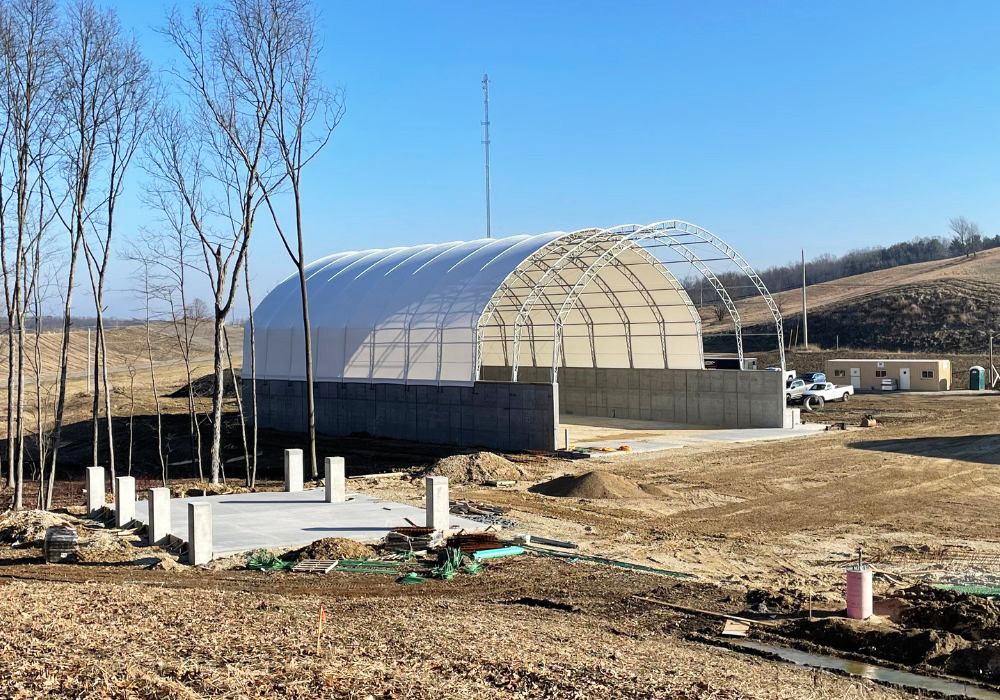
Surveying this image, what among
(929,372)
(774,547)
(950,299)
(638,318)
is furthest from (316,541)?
(950,299)

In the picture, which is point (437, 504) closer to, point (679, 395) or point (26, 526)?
point (26, 526)

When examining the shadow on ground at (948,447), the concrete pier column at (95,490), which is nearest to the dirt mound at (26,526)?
the concrete pier column at (95,490)

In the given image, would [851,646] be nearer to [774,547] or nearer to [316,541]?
[774,547]

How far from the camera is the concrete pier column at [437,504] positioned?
17641mm

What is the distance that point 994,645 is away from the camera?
32.1 ft

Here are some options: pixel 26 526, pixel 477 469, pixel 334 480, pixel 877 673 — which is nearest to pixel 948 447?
pixel 477 469

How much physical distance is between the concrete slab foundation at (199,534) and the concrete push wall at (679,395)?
26519 millimetres

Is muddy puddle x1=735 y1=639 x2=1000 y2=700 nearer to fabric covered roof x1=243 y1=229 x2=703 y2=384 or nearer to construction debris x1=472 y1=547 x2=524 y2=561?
construction debris x1=472 y1=547 x2=524 y2=561

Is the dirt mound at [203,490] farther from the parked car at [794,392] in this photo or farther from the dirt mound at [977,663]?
the parked car at [794,392]

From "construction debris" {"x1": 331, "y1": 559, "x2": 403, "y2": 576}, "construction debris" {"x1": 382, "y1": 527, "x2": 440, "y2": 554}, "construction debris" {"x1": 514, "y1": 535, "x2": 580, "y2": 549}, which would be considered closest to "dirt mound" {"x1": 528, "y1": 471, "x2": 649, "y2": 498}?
"construction debris" {"x1": 514, "y1": 535, "x2": 580, "y2": 549}

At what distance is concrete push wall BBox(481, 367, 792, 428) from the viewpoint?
37.8 metres

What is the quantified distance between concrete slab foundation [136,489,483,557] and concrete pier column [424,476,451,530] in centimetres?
56

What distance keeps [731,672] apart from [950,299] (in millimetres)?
85400

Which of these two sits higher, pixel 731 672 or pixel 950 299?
pixel 950 299
